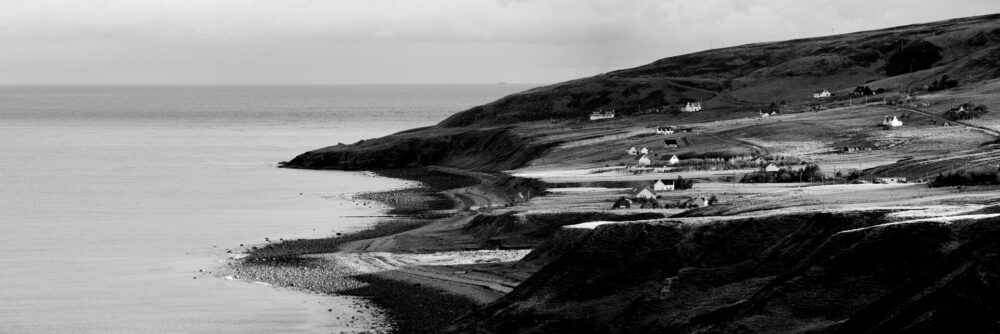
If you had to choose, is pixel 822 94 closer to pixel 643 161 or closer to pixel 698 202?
pixel 643 161

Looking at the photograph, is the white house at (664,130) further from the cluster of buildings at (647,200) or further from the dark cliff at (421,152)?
the cluster of buildings at (647,200)

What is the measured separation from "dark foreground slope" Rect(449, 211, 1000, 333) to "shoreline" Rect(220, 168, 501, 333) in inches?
211

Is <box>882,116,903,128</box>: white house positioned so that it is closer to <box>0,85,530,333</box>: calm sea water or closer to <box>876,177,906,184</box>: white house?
<box>876,177,906,184</box>: white house

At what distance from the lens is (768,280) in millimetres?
45938

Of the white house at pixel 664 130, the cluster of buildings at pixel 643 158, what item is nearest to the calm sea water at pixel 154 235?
the cluster of buildings at pixel 643 158

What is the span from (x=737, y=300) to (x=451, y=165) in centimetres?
10983

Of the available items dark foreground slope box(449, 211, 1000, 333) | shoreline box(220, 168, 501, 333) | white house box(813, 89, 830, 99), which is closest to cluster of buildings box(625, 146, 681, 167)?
shoreline box(220, 168, 501, 333)

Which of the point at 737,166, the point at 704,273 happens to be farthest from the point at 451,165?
the point at 704,273

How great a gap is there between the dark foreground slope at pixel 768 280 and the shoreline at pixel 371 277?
5363 millimetres

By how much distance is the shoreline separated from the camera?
191 feet

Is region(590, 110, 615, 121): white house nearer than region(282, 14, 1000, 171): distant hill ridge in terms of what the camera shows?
No

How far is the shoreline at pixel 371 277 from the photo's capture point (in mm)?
58156

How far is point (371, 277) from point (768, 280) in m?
27.4

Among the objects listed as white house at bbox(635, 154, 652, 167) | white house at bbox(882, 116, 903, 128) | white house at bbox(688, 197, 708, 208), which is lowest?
white house at bbox(688, 197, 708, 208)
